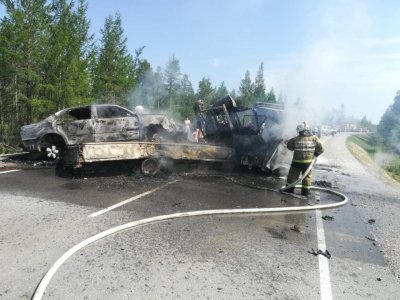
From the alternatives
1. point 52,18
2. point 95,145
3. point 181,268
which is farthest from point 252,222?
point 52,18

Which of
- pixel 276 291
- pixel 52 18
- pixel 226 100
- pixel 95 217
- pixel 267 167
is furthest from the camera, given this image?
pixel 52 18

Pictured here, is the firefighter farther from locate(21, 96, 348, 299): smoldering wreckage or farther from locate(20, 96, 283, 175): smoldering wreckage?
locate(20, 96, 283, 175): smoldering wreckage

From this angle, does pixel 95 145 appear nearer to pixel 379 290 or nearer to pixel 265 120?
pixel 265 120

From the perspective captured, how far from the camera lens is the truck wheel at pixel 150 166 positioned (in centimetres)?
963

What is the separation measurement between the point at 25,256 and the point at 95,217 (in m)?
1.69

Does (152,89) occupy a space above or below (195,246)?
above

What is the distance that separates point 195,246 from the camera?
491cm

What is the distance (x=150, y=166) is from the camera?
9734 millimetres

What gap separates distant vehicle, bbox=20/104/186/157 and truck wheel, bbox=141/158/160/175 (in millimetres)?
2546

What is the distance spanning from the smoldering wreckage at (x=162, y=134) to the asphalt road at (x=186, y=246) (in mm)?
1255

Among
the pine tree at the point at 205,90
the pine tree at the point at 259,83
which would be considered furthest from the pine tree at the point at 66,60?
the pine tree at the point at 259,83

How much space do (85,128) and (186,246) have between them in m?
7.65

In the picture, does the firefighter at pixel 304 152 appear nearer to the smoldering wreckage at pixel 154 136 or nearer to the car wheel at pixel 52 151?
the smoldering wreckage at pixel 154 136

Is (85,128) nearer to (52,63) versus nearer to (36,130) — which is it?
(36,130)
